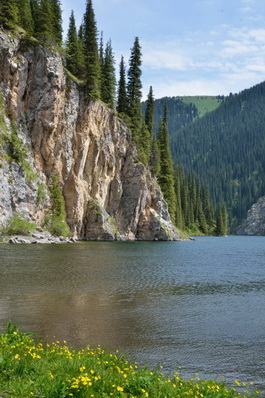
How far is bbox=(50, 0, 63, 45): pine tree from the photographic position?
208 feet

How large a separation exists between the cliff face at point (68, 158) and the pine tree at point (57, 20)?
241 inches

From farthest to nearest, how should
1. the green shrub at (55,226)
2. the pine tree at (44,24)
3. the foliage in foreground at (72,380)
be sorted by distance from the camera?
the pine tree at (44,24), the green shrub at (55,226), the foliage in foreground at (72,380)

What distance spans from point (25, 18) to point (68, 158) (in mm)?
22651

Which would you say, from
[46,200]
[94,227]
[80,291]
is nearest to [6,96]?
[46,200]

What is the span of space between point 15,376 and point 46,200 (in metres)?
51.4

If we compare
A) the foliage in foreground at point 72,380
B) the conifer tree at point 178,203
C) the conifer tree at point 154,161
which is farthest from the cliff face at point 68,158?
the foliage in foreground at point 72,380

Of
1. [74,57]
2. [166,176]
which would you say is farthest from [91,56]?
[166,176]

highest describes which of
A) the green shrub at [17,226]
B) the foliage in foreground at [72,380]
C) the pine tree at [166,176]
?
the pine tree at [166,176]

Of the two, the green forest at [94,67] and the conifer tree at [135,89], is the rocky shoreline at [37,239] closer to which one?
the green forest at [94,67]

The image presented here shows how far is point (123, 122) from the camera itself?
7988 cm

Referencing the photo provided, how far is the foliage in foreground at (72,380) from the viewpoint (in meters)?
6.55

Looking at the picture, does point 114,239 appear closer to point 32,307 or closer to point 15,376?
point 32,307

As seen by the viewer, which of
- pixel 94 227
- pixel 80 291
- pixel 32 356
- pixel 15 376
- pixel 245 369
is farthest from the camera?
pixel 94 227

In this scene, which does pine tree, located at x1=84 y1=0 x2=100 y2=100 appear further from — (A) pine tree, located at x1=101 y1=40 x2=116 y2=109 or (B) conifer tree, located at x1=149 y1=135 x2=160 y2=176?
(B) conifer tree, located at x1=149 y1=135 x2=160 y2=176
